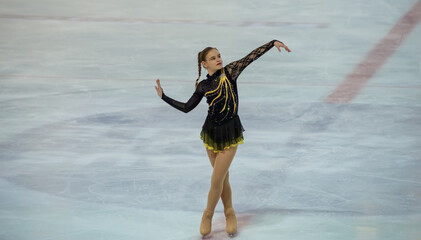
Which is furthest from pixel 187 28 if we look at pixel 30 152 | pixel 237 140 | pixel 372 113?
pixel 237 140

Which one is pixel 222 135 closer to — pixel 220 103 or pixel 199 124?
pixel 220 103

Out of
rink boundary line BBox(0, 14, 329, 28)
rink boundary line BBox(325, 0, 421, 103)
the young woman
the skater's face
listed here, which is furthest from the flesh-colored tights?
rink boundary line BBox(0, 14, 329, 28)

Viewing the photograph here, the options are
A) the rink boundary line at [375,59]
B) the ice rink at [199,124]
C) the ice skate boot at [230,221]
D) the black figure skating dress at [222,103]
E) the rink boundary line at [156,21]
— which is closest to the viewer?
the black figure skating dress at [222,103]

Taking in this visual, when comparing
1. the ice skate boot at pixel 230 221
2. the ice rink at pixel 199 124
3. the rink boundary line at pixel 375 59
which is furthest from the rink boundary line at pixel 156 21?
the ice skate boot at pixel 230 221

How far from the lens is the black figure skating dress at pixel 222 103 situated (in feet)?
16.2

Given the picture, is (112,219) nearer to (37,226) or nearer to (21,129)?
(37,226)

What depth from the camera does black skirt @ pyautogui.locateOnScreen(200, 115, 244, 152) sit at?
498 centimetres

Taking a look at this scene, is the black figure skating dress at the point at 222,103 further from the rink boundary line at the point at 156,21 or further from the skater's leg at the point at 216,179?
the rink boundary line at the point at 156,21

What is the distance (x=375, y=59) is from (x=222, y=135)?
5598mm

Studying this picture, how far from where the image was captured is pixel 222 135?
4973mm

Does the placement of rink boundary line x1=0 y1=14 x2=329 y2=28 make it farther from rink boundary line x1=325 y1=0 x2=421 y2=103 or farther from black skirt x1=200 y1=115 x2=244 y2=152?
black skirt x1=200 y1=115 x2=244 y2=152

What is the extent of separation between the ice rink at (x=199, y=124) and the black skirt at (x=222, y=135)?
72 cm

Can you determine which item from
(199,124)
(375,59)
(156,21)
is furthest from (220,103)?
(156,21)

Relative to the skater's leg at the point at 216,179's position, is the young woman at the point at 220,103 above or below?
above
